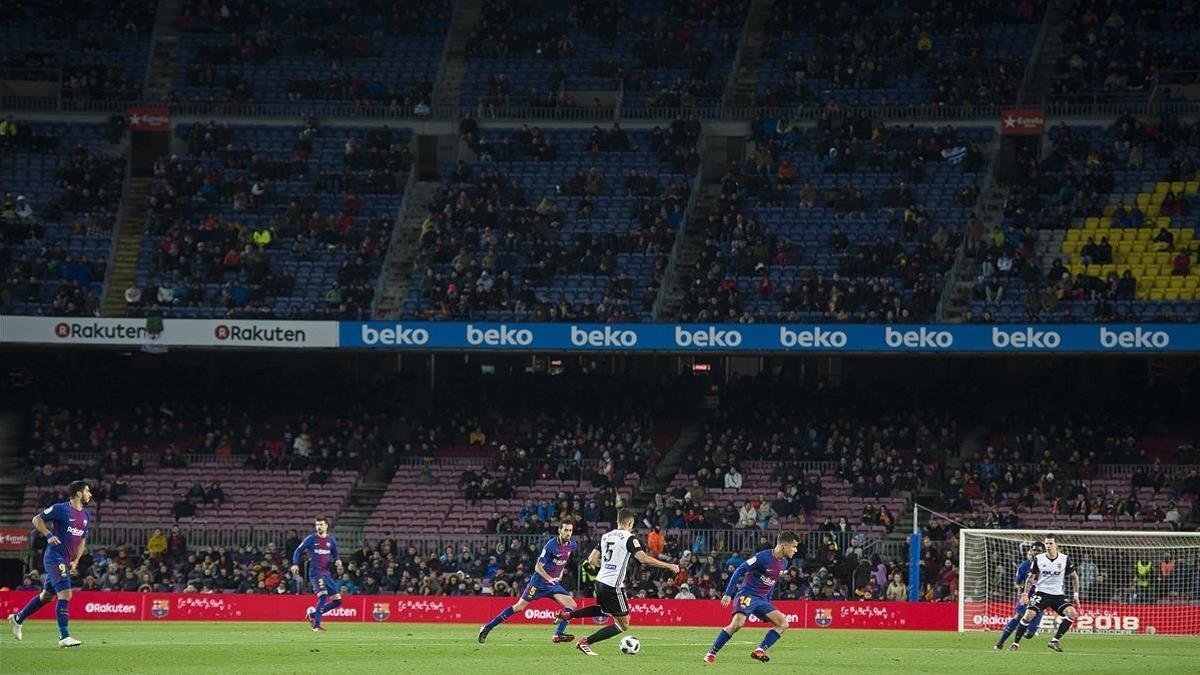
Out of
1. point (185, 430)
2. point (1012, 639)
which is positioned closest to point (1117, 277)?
point (1012, 639)

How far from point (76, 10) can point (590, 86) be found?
18.6 meters

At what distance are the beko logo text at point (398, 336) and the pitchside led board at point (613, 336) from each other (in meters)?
0.03

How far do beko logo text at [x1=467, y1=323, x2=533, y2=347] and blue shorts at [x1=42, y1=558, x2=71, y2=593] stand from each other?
77.0ft

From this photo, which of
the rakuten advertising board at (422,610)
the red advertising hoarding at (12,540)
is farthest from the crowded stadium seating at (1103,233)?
the red advertising hoarding at (12,540)

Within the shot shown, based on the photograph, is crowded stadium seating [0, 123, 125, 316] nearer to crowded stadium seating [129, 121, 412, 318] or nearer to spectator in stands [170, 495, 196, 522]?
crowded stadium seating [129, 121, 412, 318]

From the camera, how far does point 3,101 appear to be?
183ft

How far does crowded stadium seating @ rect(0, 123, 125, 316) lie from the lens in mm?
49406

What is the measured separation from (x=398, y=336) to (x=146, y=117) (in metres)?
14.4

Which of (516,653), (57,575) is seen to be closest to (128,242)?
(57,575)

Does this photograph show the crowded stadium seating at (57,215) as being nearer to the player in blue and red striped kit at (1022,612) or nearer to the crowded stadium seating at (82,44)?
the crowded stadium seating at (82,44)

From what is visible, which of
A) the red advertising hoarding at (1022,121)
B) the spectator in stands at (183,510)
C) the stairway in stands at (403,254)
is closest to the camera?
the spectator in stands at (183,510)

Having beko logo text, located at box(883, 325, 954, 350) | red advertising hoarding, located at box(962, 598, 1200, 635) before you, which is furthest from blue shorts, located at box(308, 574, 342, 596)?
beko logo text, located at box(883, 325, 954, 350)

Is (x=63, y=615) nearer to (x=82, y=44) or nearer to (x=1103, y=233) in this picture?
(x=1103, y=233)

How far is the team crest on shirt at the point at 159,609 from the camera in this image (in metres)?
39.6
